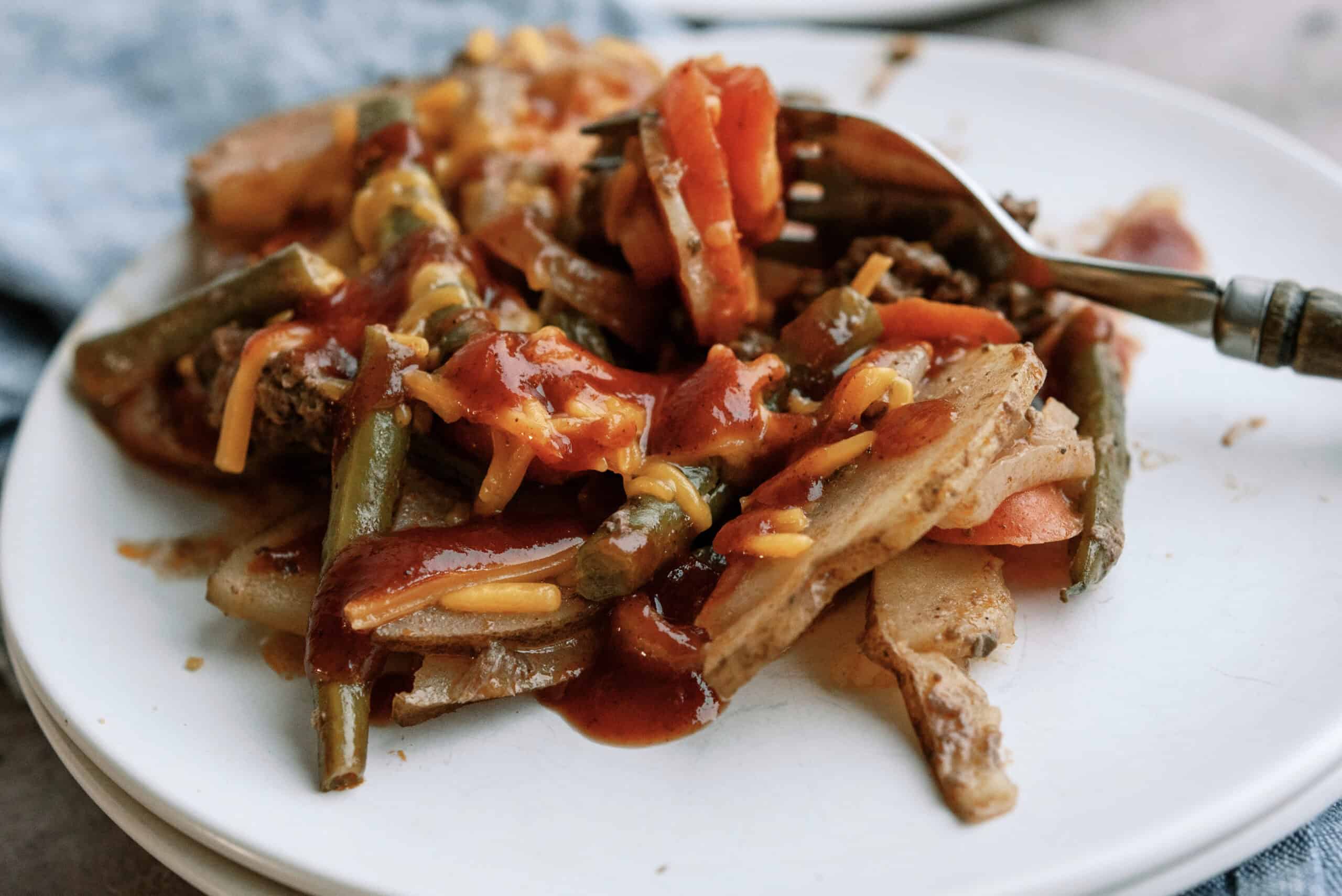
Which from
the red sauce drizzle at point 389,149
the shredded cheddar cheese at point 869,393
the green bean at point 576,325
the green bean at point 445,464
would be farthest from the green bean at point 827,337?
the red sauce drizzle at point 389,149

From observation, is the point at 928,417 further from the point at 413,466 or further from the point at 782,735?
the point at 413,466

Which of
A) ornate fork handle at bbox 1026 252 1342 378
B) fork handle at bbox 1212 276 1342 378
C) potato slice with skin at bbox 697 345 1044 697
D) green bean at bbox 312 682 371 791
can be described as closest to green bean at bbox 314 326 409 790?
green bean at bbox 312 682 371 791

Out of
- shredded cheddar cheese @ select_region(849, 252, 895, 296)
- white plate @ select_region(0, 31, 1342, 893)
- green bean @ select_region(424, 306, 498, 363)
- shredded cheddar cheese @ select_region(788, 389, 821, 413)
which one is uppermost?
green bean @ select_region(424, 306, 498, 363)

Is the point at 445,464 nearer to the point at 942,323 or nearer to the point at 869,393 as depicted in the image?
the point at 869,393

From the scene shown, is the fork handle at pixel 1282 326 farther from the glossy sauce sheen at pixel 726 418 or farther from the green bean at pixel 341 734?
the green bean at pixel 341 734

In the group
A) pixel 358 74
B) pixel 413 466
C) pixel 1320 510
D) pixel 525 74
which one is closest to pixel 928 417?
pixel 1320 510

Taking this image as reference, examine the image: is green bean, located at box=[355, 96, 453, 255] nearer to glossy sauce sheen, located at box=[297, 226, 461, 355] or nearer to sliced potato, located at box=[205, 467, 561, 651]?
glossy sauce sheen, located at box=[297, 226, 461, 355]

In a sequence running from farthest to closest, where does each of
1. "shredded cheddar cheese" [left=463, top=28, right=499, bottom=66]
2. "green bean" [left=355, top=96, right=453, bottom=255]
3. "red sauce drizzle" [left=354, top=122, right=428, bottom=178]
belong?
"shredded cheddar cheese" [left=463, top=28, right=499, bottom=66] < "red sauce drizzle" [left=354, top=122, right=428, bottom=178] < "green bean" [left=355, top=96, right=453, bottom=255]
